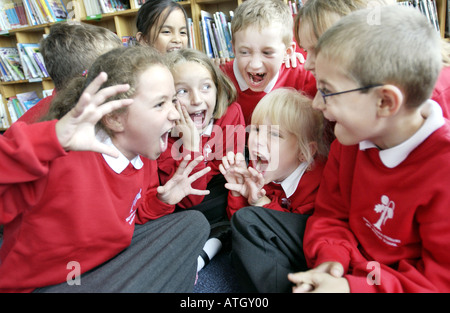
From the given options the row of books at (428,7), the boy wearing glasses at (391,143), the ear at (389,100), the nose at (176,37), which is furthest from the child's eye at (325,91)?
the row of books at (428,7)

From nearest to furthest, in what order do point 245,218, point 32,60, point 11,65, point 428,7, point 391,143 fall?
point 391,143 < point 245,218 < point 428,7 < point 32,60 < point 11,65

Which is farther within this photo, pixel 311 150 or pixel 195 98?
pixel 195 98

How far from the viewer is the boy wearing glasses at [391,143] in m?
0.70

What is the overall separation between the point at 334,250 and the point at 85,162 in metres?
0.72

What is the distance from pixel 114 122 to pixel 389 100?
0.77 meters

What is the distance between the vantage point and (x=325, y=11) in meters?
1.20

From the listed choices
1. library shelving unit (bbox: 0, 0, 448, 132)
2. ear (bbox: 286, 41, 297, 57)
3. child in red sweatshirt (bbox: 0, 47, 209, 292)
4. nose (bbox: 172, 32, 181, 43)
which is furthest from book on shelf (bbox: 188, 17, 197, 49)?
child in red sweatshirt (bbox: 0, 47, 209, 292)

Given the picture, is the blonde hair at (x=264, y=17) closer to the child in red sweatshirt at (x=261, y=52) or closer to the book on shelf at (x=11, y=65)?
the child in red sweatshirt at (x=261, y=52)

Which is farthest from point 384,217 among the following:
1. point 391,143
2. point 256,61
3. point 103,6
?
point 103,6

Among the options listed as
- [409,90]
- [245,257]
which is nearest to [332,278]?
[245,257]

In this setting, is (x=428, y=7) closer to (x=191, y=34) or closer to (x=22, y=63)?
(x=191, y=34)

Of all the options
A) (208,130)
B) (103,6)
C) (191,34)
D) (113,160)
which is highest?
(103,6)

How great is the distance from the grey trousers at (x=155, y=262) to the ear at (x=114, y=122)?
362mm

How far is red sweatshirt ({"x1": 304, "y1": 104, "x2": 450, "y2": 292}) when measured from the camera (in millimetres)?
702
